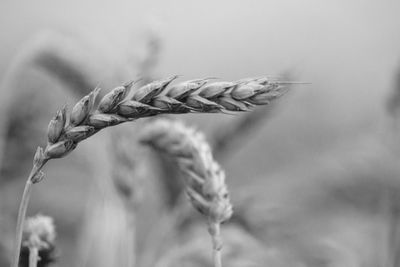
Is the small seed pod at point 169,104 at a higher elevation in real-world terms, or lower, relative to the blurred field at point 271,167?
lower

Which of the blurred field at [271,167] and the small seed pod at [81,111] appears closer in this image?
the small seed pod at [81,111]

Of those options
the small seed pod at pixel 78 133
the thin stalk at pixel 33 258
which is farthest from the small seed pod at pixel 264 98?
the thin stalk at pixel 33 258

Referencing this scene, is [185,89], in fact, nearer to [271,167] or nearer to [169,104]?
[169,104]

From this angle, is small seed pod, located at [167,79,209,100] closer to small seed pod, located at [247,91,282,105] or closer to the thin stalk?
small seed pod, located at [247,91,282,105]

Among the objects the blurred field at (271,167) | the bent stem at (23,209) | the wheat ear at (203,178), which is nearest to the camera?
the bent stem at (23,209)

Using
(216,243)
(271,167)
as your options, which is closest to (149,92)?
(216,243)

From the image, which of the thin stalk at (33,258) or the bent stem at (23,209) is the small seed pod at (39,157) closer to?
the bent stem at (23,209)
